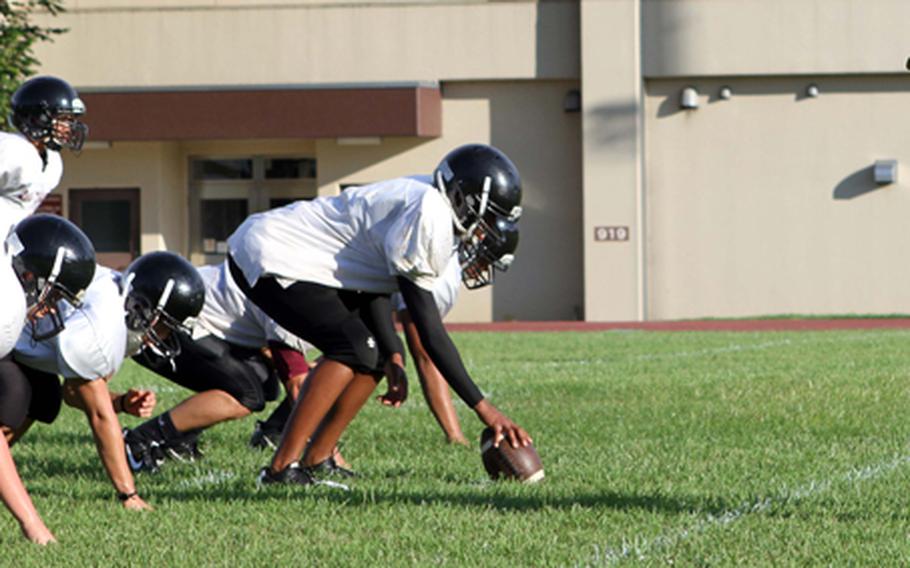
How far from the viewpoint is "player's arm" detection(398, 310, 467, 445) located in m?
7.85

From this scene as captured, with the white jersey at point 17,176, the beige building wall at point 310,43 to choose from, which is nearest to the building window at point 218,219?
the beige building wall at point 310,43

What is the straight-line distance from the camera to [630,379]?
1199 cm

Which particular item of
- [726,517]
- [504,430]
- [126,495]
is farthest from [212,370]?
[726,517]

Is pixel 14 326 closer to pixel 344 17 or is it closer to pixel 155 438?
pixel 155 438

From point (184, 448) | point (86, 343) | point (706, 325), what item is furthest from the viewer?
point (706, 325)

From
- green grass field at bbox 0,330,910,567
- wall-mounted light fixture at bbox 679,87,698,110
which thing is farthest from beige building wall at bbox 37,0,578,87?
green grass field at bbox 0,330,910,567

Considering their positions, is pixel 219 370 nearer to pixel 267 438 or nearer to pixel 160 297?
pixel 267 438

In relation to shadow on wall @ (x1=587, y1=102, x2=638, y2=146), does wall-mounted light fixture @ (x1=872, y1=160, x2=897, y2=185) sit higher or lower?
lower

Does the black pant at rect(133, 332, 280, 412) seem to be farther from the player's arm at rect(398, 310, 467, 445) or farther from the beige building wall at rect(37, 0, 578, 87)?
the beige building wall at rect(37, 0, 578, 87)

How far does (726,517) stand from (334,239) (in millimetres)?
1948

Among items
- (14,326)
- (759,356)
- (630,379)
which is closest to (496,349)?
(759,356)

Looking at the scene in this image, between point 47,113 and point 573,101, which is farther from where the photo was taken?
point 573,101

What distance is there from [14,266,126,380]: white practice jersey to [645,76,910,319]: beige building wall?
64.8 ft

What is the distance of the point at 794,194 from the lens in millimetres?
24859
